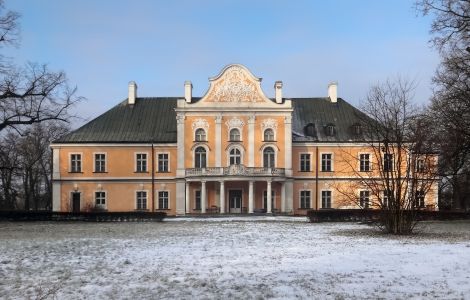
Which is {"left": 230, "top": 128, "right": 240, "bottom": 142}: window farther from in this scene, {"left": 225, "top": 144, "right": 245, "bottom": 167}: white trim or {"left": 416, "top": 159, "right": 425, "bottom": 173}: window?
{"left": 416, "top": 159, "right": 425, "bottom": 173}: window

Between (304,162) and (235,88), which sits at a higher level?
(235,88)

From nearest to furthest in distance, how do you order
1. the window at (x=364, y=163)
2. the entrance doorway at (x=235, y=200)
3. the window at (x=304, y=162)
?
Answer: the entrance doorway at (x=235, y=200) → the window at (x=364, y=163) → the window at (x=304, y=162)

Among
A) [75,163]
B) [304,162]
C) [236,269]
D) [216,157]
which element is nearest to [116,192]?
[75,163]

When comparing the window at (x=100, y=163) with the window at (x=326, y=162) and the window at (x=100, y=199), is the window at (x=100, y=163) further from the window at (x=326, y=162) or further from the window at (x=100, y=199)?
the window at (x=326, y=162)

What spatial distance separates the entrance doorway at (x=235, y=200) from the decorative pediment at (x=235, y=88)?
7149mm

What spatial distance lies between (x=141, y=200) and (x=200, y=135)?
7198mm

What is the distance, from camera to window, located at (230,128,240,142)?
44.2m

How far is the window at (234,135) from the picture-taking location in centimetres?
4419

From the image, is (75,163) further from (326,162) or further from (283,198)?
(326,162)

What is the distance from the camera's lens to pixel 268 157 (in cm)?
4431

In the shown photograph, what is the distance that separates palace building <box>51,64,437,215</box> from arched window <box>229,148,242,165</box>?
0.27 ft

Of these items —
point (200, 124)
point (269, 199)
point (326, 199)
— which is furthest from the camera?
point (326, 199)

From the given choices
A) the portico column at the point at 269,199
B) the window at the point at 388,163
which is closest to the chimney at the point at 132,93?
the portico column at the point at 269,199

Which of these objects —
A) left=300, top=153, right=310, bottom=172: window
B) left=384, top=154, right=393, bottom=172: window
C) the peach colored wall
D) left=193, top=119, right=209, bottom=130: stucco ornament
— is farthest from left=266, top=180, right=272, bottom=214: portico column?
left=384, top=154, right=393, bottom=172: window
